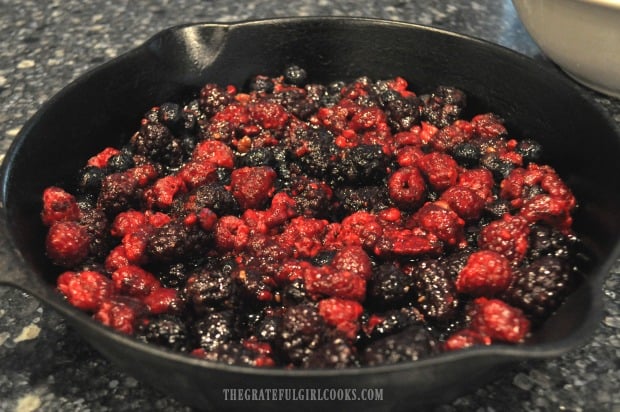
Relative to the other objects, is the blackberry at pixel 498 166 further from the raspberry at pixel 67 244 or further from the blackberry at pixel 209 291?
the raspberry at pixel 67 244

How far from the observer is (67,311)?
3.66 ft

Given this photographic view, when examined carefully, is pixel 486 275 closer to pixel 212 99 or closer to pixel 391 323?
pixel 391 323

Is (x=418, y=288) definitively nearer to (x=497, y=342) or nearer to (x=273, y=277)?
(x=497, y=342)

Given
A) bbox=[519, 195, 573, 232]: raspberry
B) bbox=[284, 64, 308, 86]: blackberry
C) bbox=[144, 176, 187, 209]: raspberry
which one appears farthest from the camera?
bbox=[284, 64, 308, 86]: blackberry

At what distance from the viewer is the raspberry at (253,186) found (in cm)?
171

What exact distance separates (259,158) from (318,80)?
0.54 m

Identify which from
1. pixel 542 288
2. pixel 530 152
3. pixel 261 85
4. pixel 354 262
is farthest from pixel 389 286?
pixel 261 85

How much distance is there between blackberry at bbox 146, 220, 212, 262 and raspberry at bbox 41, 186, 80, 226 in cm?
24

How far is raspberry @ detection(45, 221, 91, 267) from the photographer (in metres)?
1.53

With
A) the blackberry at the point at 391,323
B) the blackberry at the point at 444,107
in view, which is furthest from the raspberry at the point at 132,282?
the blackberry at the point at 444,107

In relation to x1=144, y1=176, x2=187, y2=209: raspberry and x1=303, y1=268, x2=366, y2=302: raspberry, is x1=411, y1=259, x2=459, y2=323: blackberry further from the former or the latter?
x1=144, y1=176, x2=187, y2=209: raspberry

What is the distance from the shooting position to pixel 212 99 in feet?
6.70

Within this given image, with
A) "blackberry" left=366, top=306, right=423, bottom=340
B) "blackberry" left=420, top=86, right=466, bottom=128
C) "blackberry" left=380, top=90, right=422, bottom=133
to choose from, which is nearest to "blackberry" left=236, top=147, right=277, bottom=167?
"blackberry" left=380, top=90, right=422, bottom=133

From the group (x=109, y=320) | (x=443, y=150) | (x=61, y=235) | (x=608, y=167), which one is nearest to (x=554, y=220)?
(x=608, y=167)
